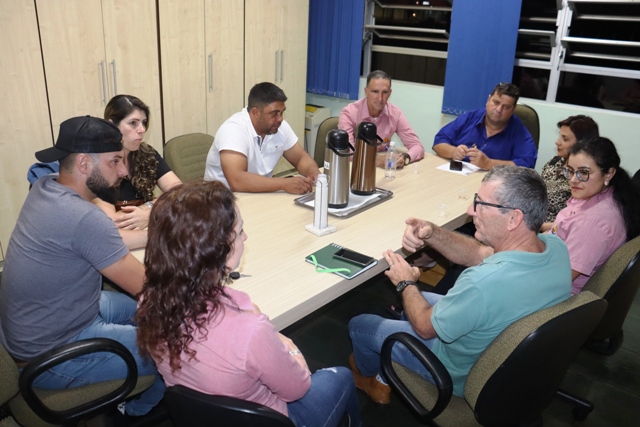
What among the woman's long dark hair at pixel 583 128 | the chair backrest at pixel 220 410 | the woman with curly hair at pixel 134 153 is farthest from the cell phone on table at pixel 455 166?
the chair backrest at pixel 220 410

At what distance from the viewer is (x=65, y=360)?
4.82 feet

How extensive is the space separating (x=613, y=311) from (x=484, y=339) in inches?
31.0

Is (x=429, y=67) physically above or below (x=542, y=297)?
above

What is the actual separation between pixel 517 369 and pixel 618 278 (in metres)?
0.71

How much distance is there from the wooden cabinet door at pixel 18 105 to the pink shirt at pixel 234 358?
2.71 m

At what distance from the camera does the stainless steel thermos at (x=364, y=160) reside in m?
2.54

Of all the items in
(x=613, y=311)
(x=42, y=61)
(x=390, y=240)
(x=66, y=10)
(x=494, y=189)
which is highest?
(x=66, y=10)

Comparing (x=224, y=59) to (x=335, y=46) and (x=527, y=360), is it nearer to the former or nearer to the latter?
(x=335, y=46)

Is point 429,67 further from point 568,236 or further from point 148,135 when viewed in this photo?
point 568,236

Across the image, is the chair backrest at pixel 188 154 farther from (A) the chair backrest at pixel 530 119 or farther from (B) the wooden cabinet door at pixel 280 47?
(A) the chair backrest at pixel 530 119

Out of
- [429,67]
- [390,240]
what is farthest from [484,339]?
[429,67]

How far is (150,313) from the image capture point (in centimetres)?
120

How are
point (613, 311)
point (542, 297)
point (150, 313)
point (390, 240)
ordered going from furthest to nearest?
point (390, 240) < point (613, 311) < point (542, 297) < point (150, 313)

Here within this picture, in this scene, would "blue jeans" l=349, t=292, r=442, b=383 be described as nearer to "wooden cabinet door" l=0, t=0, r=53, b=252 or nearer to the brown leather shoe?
the brown leather shoe
